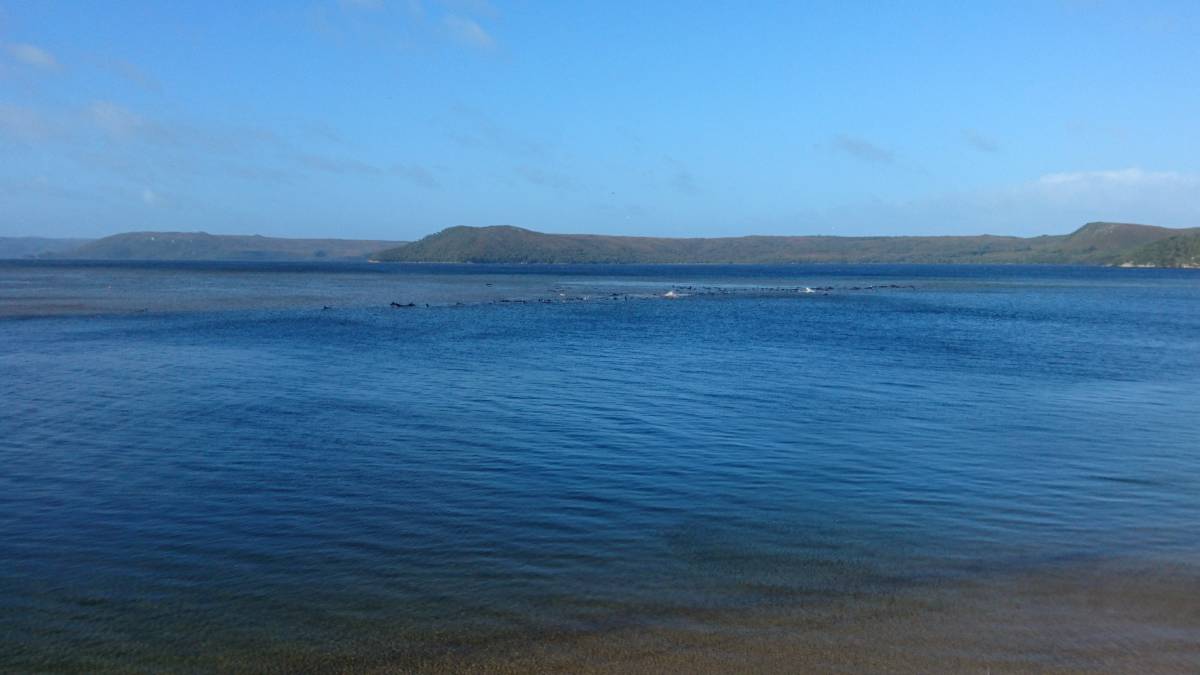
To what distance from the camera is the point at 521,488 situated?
13695 mm

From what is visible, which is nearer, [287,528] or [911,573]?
[911,573]

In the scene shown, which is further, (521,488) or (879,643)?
(521,488)

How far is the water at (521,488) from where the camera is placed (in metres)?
9.22

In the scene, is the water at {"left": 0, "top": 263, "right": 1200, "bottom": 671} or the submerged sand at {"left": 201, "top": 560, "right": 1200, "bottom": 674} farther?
the water at {"left": 0, "top": 263, "right": 1200, "bottom": 671}

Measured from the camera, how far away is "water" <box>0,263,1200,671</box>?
9.22 metres

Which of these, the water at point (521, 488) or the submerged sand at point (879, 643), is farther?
the water at point (521, 488)

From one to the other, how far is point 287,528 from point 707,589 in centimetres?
551

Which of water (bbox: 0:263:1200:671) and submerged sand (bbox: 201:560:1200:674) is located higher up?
water (bbox: 0:263:1200:671)

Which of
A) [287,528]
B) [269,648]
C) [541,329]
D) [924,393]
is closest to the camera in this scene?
[269,648]

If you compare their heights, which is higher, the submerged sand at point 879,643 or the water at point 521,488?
the water at point 521,488

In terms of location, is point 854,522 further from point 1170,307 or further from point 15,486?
point 1170,307

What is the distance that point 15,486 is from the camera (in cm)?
1368

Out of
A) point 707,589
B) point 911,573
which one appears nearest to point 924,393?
point 911,573

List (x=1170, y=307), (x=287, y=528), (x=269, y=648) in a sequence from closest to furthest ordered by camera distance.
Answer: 1. (x=269, y=648)
2. (x=287, y=528)
3. (x=1170, y=307)
